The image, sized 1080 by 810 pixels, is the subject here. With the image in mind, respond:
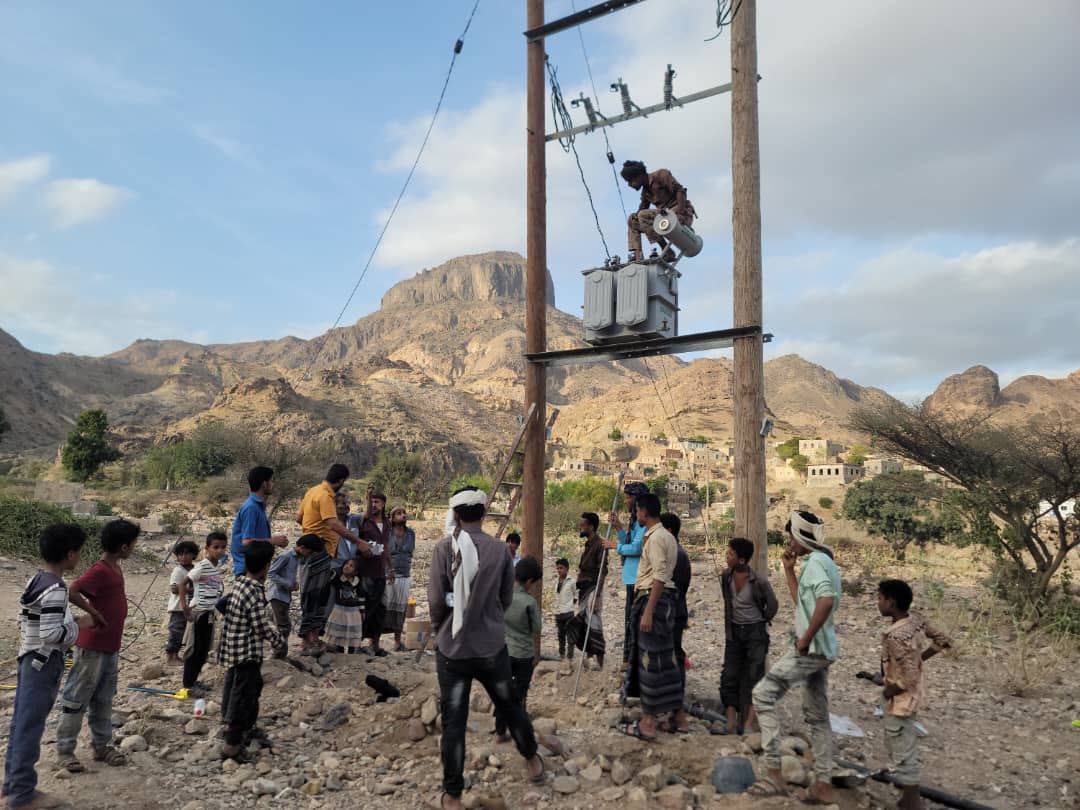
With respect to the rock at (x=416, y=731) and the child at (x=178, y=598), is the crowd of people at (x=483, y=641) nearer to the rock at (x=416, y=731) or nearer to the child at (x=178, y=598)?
the child at (x=178, y=598)

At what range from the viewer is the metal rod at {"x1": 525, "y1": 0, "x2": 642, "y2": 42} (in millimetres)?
6742

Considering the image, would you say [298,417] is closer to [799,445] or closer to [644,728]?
[799,445]

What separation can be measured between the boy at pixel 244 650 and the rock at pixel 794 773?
3.54m

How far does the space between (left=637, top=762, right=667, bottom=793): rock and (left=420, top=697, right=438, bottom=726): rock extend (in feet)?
5.25

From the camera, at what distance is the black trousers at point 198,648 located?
227 inches

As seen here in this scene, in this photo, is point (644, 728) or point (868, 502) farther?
point (868, 502)

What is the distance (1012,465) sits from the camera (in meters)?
12.8

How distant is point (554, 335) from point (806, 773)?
15030cm

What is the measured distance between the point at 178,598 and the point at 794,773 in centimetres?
574

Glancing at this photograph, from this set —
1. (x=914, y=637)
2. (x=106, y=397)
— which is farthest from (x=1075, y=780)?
(x=106, y=397)

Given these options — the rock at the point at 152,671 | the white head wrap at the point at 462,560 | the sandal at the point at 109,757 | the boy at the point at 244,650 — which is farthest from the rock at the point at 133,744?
the white head wrap at the point at 462,560

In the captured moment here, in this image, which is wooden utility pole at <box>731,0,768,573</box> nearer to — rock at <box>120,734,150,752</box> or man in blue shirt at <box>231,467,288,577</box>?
man in blue shirt at <box>231,467,288,577</box>

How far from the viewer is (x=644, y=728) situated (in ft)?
16.8

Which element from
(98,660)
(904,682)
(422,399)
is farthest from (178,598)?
(422,399)
